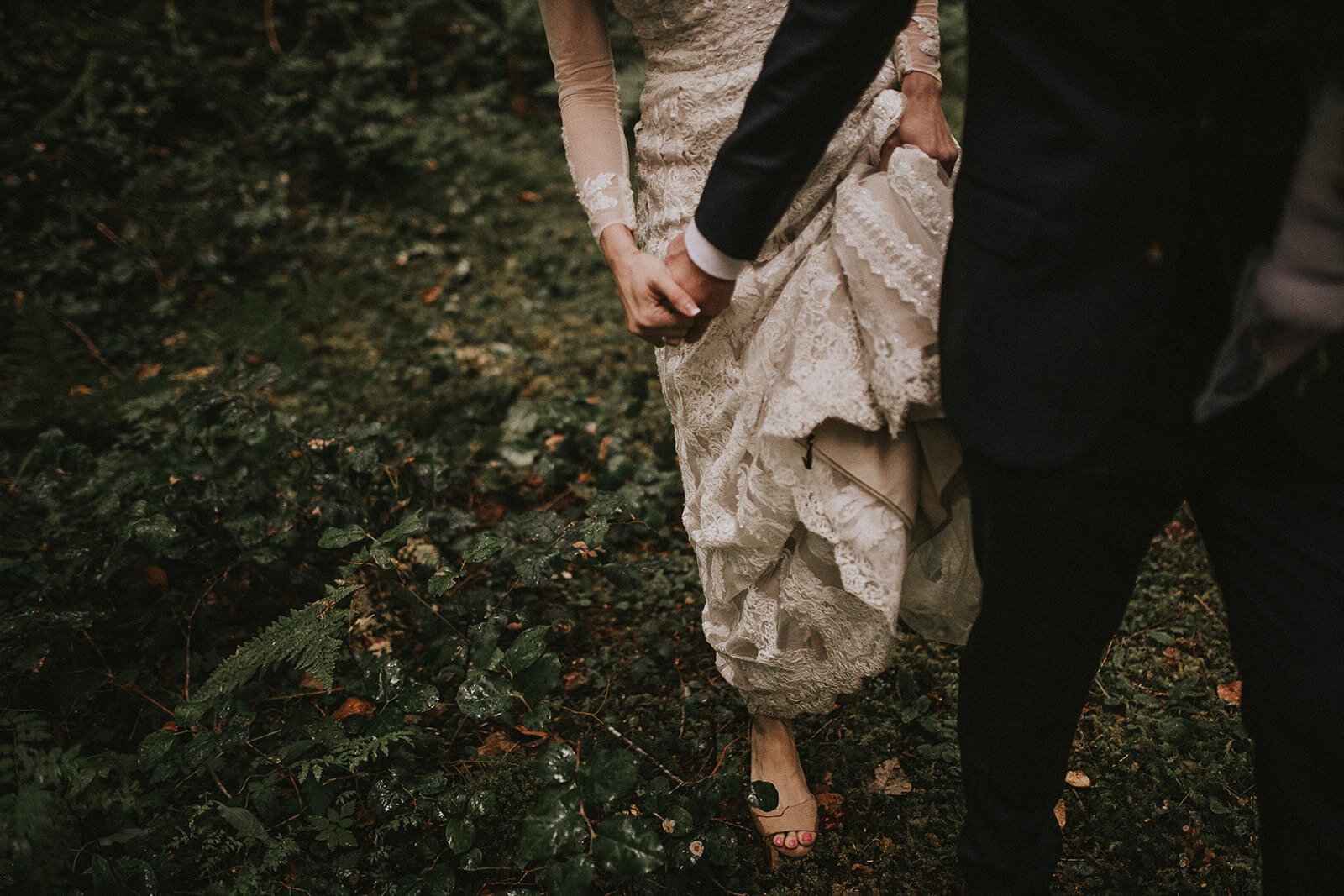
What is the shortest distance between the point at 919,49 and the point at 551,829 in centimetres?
166

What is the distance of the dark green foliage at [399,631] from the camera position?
5.96ft

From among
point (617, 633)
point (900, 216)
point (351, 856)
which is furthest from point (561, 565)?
A: point (900, 216)

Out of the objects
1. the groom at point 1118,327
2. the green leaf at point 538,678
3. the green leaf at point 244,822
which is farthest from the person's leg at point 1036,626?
the green leaf at point 244,822

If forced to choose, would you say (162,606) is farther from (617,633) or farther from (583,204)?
(583,204)

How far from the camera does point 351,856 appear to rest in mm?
1855

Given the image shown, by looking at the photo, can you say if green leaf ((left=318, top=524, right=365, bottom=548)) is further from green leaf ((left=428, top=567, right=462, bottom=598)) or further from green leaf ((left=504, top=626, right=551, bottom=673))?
green leaf ((left=504, top=626, right=551, bottom=673))

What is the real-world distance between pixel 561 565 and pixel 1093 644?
1260 millimetres

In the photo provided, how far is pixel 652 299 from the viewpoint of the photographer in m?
1.46

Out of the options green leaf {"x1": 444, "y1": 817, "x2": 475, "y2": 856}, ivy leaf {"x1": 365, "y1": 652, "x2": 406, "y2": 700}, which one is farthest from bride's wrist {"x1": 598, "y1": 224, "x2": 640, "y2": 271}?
green leaf {"x1": 444, "y1": 817, "x2": 475, "y2": 856}

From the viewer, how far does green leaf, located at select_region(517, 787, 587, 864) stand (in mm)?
1456

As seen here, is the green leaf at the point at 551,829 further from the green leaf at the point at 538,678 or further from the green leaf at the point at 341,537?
the green leaf at the point at 341,537

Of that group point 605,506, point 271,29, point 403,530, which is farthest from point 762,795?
point 271,29

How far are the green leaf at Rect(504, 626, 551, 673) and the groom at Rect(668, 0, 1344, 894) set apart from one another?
38.2 inches

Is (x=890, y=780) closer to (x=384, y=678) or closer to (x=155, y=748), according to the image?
(x=384, y=678)
